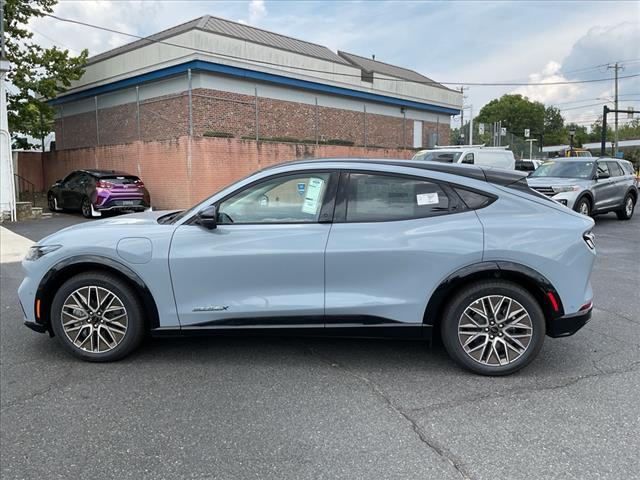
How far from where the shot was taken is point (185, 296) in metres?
4.01

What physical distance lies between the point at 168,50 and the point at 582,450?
20166mm

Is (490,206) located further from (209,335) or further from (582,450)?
(209,335)

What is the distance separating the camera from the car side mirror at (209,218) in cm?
394

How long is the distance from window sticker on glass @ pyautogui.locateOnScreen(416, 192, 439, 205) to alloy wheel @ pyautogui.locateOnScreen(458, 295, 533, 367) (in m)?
0.81

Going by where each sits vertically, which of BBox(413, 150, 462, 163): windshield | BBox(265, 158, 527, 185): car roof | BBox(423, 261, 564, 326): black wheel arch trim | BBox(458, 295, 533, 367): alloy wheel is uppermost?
BBox(413, 150, 462, 163): windshield

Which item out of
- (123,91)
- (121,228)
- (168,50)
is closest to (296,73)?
(168,50)

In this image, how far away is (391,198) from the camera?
402cm

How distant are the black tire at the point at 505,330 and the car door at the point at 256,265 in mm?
969

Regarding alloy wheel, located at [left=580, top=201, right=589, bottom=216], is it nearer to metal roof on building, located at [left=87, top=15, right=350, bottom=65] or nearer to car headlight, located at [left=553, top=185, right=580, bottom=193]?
car headlight, located at [left=553, top=185, right=580, bottom=193]

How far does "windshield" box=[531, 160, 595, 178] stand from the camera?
13133mm

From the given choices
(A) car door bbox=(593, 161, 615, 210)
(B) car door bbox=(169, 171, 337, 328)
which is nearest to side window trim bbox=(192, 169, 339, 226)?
(B) car door bbox=(169, 171, 337, 328)

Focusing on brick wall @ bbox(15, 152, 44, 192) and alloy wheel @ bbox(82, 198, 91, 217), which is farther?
brick wall @ bbox(15, 152, 44, 192)

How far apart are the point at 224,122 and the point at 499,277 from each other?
704 inches

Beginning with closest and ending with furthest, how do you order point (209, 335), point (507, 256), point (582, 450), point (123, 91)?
point (582, 450) → point (507, 256) → point (209, 335) → point (123, 91)
